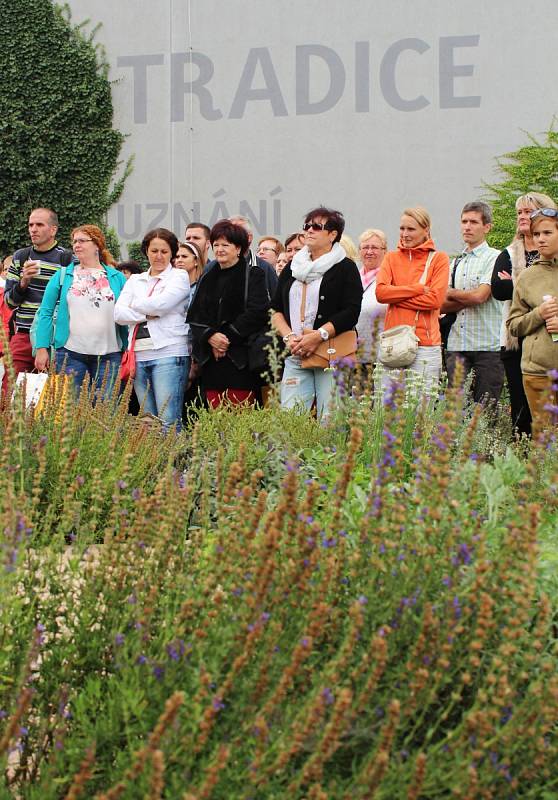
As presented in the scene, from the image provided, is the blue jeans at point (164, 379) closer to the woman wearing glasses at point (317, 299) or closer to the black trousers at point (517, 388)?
the woman wearing glasses at point (317, 299)

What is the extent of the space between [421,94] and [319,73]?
1810mm

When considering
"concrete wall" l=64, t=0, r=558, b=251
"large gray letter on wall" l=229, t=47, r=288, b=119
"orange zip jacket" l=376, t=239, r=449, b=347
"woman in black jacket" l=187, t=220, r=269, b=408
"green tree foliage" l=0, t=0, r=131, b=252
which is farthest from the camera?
"green tree foliage" l=0, t=0, r=131, b=252

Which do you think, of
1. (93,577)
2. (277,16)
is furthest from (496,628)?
(277,16)

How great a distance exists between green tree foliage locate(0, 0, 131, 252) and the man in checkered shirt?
13.0 metres

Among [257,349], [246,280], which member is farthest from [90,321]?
[257,349]

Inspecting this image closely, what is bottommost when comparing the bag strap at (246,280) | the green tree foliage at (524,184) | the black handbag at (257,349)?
the black handbag at (257,349)

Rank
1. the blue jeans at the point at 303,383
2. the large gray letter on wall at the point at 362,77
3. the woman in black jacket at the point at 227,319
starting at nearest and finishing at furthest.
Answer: the blue jeans at the point at 303,383
the woman in black jacket at the point at 227,319
the large gray letter on wall at the point at 362,77

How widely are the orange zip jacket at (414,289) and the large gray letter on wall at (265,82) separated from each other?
38.3 ft

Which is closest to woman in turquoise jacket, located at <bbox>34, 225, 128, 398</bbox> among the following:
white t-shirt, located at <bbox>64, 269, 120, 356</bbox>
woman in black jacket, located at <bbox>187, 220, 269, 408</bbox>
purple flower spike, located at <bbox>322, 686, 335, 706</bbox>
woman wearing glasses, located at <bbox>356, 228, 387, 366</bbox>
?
white t-shirt, located at <bbox>64, 269, 120, 356</bbox>

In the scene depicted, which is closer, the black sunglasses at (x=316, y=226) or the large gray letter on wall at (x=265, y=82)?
the black sunglasses at (x=316, y=226)

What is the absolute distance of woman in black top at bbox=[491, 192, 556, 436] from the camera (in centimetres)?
692

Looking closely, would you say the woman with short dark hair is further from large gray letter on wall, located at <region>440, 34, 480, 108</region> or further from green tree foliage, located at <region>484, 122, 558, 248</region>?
large gray letter on wall, located at <region>440, 34, 480, 108</region>

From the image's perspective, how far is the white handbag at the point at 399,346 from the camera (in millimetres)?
6836

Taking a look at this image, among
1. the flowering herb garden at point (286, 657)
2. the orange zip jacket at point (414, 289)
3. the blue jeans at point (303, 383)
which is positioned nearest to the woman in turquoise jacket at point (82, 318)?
the blue jeans at point (303, 383)
